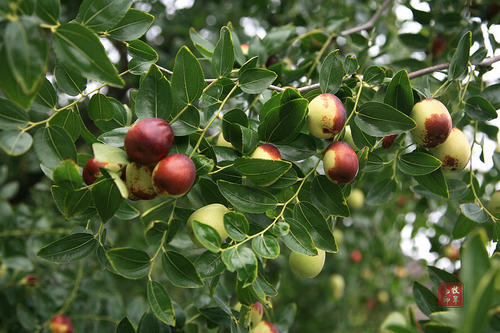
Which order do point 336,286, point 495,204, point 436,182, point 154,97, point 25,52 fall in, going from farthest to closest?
point 336,286 < point 495,204 < point 436,182 < point 154,97 < point 25,52

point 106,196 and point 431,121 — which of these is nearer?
point 106,196

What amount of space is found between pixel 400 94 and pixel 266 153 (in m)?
0.42

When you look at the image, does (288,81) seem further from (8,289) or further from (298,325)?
(298,325)

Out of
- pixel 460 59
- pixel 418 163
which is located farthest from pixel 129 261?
pixel 460 59

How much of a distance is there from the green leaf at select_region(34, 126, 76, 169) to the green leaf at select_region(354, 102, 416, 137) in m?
0.78

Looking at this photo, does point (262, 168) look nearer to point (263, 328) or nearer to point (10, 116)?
point (10, 116)

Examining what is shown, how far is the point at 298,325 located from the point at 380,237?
1271 mm

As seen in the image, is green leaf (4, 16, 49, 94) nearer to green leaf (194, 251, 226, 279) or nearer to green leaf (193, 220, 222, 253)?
green leaf (193, 220, 222, 253)

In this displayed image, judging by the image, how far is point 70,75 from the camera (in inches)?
45.6

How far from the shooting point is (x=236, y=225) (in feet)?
3.40

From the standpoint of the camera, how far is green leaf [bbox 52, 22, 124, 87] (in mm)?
843

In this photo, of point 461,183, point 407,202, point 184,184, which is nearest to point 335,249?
point 184,184

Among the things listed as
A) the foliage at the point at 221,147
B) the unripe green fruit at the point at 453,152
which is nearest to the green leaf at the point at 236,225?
the foliage at the point at 221,147

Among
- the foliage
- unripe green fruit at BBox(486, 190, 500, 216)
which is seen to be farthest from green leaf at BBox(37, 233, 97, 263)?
unripe green fruit at BBox(486, 190, 500, 216)
